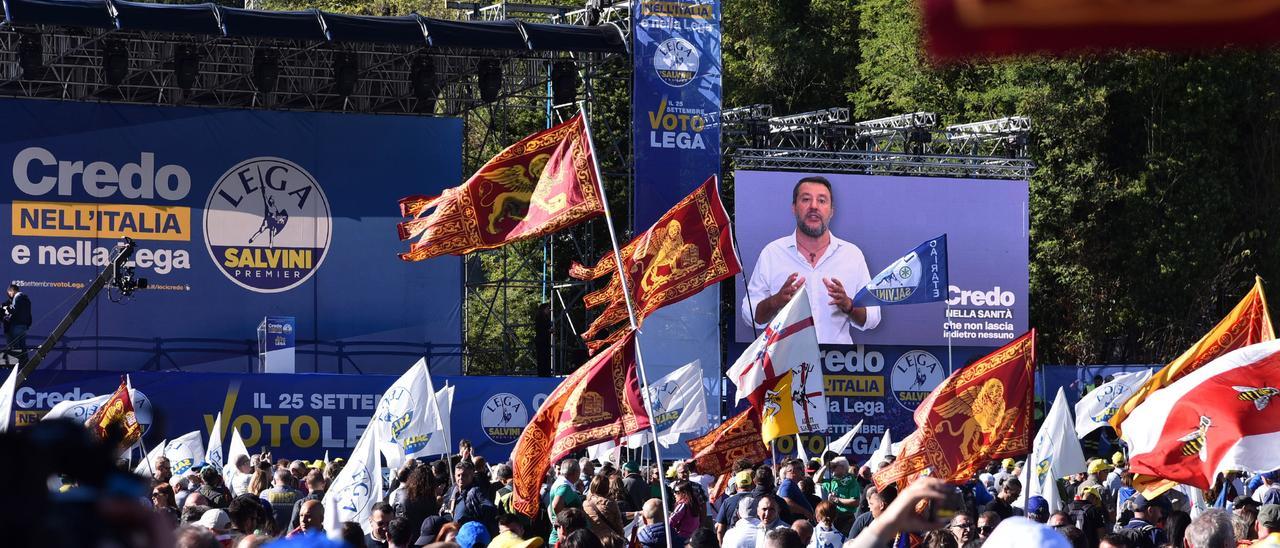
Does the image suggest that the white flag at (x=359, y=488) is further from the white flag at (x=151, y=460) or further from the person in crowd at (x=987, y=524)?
the person in crowd at (x=987, y=524)

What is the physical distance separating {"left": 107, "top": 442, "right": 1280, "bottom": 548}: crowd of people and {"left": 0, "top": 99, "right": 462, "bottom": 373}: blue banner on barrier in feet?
37.1

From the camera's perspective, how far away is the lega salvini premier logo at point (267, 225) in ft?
90.4

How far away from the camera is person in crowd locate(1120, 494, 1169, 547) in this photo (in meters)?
9.96

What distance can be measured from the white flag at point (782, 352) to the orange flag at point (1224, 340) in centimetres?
322

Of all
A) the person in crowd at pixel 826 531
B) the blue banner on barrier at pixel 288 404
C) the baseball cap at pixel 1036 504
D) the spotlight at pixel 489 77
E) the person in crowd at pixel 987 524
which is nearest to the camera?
the person in crowd at pixel 987 524

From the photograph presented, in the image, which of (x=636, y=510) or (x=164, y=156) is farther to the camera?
(x=164, y=156)

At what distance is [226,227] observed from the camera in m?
27.6

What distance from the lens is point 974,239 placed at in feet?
103

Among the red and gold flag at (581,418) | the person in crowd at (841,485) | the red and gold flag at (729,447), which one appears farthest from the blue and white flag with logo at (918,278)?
the red and gold flag at (581,418)

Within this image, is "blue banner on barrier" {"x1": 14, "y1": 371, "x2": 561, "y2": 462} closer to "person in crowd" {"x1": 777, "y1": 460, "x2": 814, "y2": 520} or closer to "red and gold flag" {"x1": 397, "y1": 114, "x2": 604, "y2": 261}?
"person in crowd" {"x1": 777, "y1": 460, "x2": 814, "y2": 520}

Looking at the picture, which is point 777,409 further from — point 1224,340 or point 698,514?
point 1224,340

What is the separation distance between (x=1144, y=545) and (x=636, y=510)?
442 cm

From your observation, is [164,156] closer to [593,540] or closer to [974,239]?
[974,239]

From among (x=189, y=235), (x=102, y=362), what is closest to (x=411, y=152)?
(x=189, y=235)
